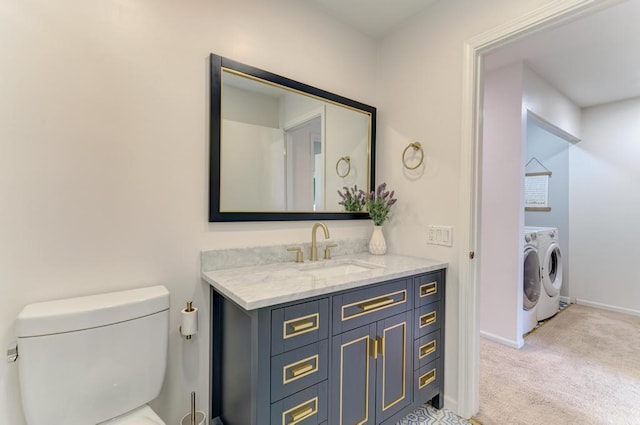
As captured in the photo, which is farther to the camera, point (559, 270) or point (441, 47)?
point (559, 270)

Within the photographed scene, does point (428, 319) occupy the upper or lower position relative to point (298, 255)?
lower

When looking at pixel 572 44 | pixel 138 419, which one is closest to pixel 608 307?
pixel 572 44

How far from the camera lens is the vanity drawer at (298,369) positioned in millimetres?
1094

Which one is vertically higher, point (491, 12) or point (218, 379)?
point (491, 12)

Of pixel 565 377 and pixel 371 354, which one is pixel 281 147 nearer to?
pixel 371 354

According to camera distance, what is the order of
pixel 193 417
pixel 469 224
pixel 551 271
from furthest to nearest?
1. pixel 551 271
2. pixel 469 224
3. pixel 193 417

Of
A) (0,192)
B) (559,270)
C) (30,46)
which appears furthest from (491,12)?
(559,270)

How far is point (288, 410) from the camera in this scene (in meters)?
1.12

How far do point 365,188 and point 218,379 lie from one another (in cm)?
153

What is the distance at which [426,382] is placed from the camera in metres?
1.68

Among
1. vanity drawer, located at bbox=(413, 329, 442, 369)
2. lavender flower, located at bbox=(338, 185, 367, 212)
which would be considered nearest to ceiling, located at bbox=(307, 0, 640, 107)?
lavender flower, located at bbox=(338, 185, 367, 212)

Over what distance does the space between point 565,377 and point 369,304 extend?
1905 mm

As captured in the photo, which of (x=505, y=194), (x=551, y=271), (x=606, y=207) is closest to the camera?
(x=505, y=194)

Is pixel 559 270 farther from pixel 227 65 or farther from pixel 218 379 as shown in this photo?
pixel 227 65
